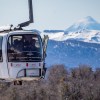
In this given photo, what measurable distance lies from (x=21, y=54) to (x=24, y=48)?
575mm

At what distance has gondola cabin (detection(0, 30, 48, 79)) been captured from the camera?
122 feet

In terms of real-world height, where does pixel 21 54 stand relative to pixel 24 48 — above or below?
below

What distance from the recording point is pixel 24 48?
37500mm

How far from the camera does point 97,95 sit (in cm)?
17362

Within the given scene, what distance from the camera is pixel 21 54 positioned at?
37.3 m

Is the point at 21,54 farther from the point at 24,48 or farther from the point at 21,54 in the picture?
the point at 24,48

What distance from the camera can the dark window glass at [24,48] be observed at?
37281mm

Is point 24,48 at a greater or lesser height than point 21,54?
greater

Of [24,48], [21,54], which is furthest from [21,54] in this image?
[24,48]

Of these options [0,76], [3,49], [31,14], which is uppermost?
[31,14]

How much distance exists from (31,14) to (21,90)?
139130mm

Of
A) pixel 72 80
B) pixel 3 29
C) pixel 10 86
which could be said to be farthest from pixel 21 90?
pixel 3 29

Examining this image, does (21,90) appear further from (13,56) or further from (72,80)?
(13,56)

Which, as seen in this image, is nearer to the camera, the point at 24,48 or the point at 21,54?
the point at 21,54
